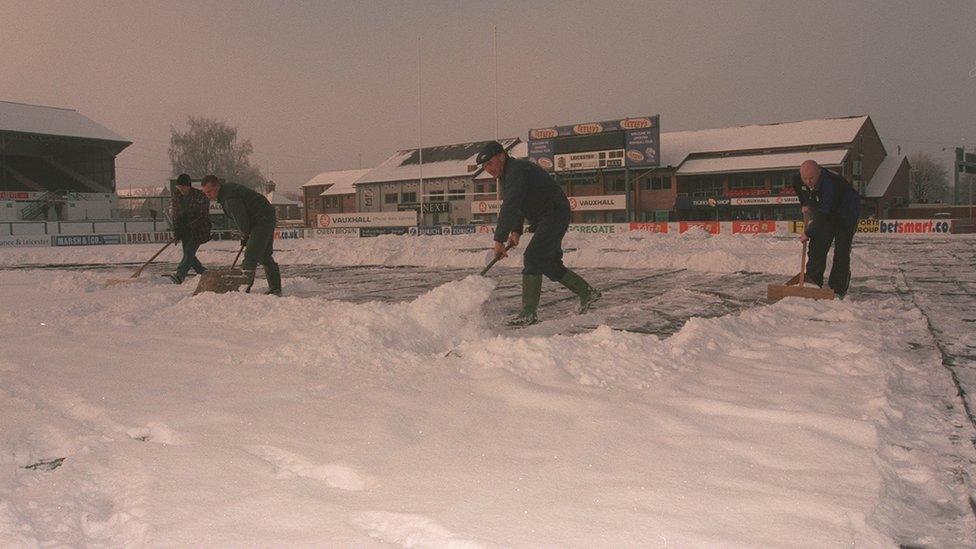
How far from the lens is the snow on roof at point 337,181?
66.8m

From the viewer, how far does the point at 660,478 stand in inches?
86.4

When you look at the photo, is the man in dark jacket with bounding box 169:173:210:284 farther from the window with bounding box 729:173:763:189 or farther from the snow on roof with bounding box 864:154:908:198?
the snow on roof with bounding box 864:154:908:198

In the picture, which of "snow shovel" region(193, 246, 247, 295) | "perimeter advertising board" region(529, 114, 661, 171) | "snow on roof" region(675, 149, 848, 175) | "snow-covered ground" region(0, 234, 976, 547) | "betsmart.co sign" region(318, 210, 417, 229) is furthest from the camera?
"perimeter advertising board" region(529, 114, 661, 171)

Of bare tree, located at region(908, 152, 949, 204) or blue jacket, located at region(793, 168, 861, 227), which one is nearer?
blue jacket, located at region(793, 168, 861, 227)

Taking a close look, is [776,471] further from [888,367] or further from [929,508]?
[888,367]

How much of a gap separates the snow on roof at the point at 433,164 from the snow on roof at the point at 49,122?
2002cm

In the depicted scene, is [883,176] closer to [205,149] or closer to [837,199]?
[837,199]

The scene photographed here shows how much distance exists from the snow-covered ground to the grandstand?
40477mm

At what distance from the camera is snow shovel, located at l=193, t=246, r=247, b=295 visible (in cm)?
710

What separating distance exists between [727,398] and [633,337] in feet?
3.56

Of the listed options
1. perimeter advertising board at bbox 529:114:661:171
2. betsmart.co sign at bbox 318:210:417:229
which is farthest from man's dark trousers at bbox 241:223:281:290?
perimeter advertising board at bbox 529:114:661:171

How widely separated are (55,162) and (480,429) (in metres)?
51.8

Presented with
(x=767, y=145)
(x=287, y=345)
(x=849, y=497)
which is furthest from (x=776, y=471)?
(x=767, y=145)

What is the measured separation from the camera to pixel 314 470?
2324 mm
